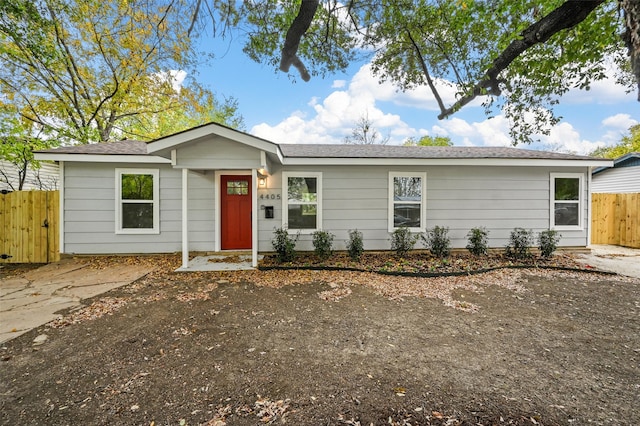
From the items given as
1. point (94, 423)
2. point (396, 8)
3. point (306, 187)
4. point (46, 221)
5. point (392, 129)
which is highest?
point (392, 129)

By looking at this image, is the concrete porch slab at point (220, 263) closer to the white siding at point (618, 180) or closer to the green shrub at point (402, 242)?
the green shrub at point (402, 242)

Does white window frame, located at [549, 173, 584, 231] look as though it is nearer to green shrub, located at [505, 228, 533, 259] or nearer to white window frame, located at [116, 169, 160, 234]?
green shrub, located at [505, 228, 533, 259]

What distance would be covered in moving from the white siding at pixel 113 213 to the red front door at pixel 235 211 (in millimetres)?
292

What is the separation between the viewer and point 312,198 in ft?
21.4

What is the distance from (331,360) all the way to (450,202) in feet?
19.0

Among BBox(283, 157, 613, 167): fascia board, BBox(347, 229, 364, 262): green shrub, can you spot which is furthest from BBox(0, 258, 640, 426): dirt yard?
BBox(283, 157, 613, 167): fascia board

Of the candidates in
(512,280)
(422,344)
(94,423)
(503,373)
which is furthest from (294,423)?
(512,280)

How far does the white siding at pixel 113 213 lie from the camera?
239 inches

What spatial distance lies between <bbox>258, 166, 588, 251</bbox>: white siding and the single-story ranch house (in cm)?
3

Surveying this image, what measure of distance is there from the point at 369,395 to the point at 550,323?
280 centimetres

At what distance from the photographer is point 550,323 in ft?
10.3

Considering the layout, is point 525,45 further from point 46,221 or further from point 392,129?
point 392,129

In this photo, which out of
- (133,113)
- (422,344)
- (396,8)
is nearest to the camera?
(422,344)

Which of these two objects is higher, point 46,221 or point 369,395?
point 46,221
